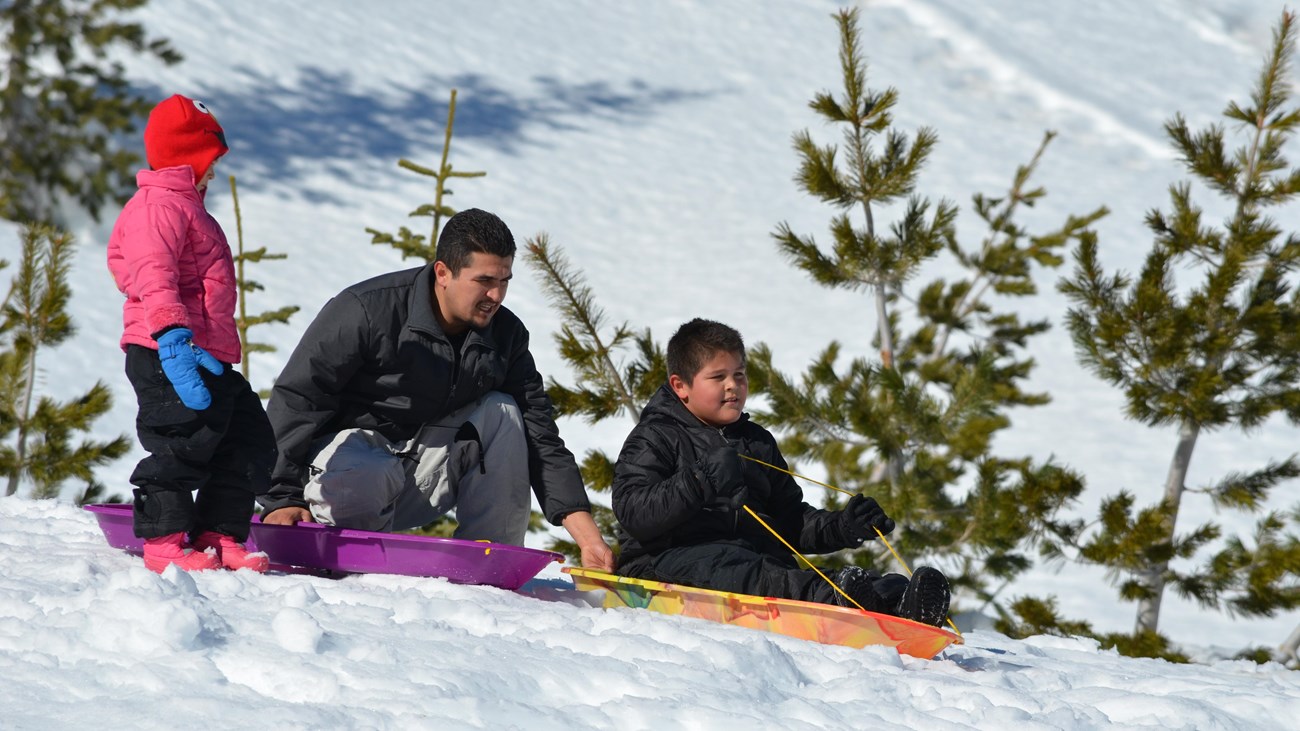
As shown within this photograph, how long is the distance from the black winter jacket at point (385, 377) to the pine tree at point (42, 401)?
293 cm

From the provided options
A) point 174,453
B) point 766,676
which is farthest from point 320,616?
point 766,676

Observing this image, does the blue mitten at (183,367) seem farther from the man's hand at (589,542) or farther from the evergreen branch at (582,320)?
the evergreen branch at (582,320)

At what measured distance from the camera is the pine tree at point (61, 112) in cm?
1675

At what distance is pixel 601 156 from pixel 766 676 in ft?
62.2

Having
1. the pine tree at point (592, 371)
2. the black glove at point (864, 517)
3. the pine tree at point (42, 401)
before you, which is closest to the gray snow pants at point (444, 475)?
the black glove at point (864, 517)

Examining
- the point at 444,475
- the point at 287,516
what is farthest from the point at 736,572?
the point at 287,516

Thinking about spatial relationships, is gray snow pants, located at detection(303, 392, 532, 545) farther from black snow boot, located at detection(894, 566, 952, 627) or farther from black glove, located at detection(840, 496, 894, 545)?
black snow boot, located at detection(894, 566, 952, 627)

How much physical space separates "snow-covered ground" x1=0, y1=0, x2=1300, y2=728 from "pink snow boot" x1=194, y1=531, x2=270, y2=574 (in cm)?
20

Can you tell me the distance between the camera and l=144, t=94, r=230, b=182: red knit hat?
3.80 metres

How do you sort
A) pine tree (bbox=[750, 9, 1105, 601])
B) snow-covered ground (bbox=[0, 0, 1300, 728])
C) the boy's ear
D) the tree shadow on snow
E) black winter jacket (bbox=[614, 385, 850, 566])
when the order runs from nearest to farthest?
snow-covered ground (bbox=[0, 0, 1300, 728]) < black winter jacket (bbox=[614, 385, 850, 566]) < the boy's ear < pine tree (bbox=[750, 9, 1105, 601]) < the tree shadow on snow

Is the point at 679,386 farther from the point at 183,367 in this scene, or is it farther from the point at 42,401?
the point at 42,401

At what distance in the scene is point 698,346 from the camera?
4.23 metres

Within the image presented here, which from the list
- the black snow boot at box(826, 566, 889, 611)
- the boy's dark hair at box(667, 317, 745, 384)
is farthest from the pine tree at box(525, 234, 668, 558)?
the black snow boot at box(826, 566, 889, 611)

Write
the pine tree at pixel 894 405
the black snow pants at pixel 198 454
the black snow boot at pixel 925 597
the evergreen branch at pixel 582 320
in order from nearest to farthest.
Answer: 1. the black snow boot at pixel 925 597
2. the black snow pants at pixel 198 454
3. the evergreen branch at pixel 582 320
4. the pine tree at pixel 894 405
